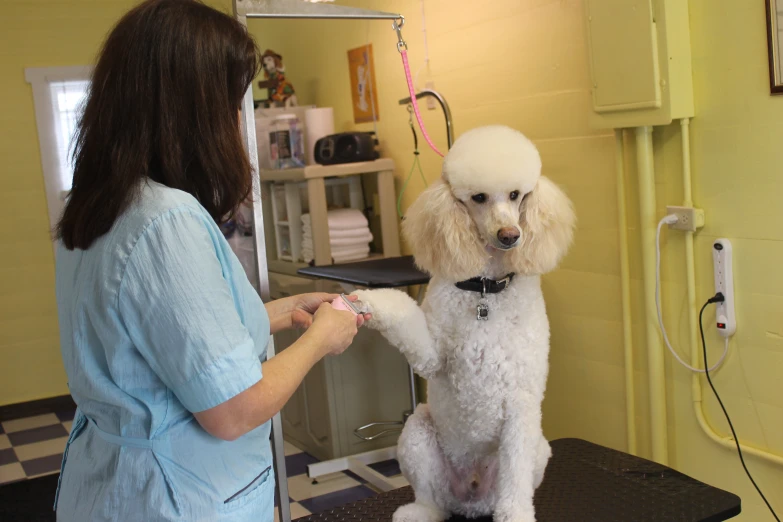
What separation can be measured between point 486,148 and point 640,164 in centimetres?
64

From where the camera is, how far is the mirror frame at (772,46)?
1835 millimetres

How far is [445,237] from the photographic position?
174cm

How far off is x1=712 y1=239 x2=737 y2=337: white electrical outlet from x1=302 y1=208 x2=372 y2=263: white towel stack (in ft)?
5.37

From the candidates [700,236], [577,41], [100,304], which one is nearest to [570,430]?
[700,236]

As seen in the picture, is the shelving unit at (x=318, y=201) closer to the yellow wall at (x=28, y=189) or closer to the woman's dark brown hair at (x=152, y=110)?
the yellow wall at (x=28, y=189)

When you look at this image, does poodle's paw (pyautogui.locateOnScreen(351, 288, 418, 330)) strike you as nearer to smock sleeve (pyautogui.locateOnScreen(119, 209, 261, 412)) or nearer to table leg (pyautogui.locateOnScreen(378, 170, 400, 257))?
smock sleeve (pyautogui.locateOnScreen(119, 209, 261, 412))

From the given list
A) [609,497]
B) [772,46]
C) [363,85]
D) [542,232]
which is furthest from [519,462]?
[363,85]

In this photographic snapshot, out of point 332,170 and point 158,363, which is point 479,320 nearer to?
point 158,363

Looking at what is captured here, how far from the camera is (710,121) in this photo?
6.71 ft

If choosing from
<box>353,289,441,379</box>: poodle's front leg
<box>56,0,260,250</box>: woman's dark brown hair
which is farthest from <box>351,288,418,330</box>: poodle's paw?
<box>56,0,260,250</box>: woman's dark brown hair

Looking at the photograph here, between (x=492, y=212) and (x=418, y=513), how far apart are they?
0.68 m

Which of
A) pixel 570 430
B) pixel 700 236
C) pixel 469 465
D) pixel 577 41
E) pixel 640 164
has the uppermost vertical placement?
pixel 577 41

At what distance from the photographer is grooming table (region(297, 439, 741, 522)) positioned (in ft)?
5.54

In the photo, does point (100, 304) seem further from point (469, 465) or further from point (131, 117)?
point (469, 465)
